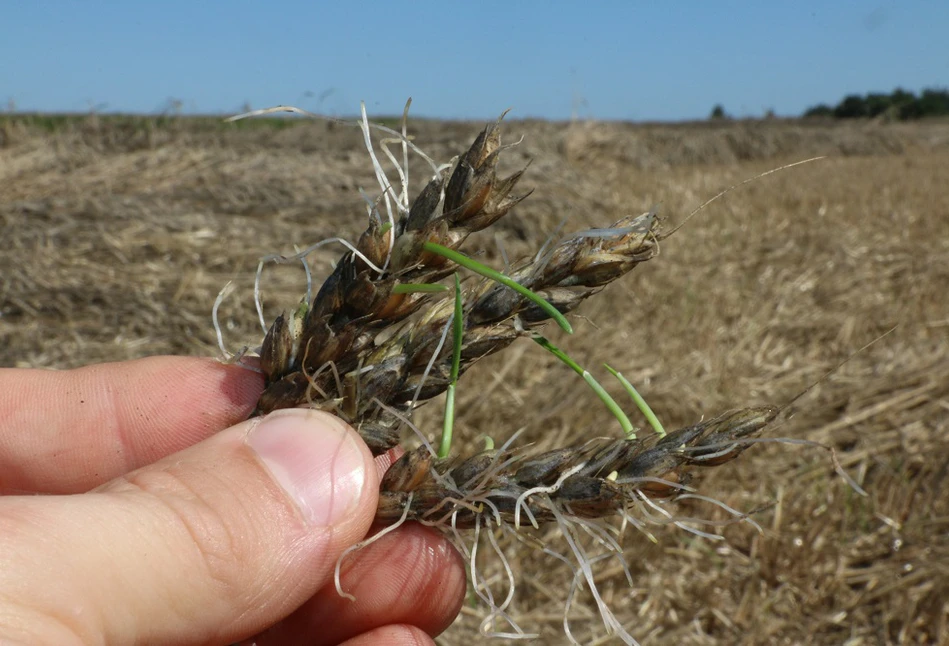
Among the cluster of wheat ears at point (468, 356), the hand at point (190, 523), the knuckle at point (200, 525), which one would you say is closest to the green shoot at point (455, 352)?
the cluster of wheat ears at point (468, 356)

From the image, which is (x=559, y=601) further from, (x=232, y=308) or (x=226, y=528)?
(x=232, y=308)

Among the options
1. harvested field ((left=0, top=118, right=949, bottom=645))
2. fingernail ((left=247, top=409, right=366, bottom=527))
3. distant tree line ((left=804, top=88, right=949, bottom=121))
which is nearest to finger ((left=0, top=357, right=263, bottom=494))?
fingernail ((left=247, top=409, right=366, bottom=527))

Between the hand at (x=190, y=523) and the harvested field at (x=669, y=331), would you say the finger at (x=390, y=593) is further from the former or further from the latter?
the harvested field at (x=669, y=331)

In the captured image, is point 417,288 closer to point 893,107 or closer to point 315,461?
point 315,461

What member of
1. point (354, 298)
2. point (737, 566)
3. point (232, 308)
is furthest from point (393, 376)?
point (232, 308)

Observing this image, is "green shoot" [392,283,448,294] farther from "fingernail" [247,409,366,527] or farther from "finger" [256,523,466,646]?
"finger" [256,523,466,646]

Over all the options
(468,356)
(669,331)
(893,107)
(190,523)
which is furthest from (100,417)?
(893,107)
